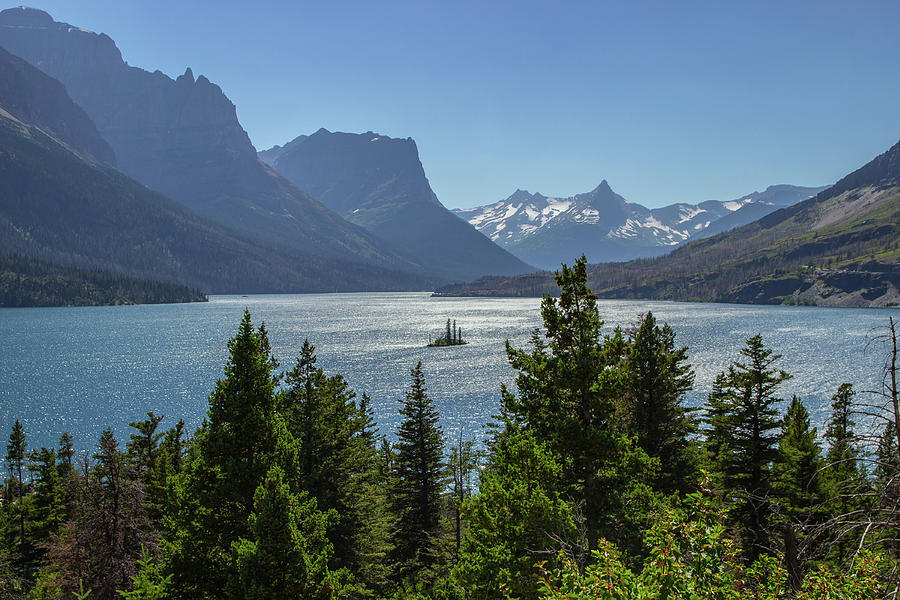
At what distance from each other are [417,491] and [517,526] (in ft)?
72.5

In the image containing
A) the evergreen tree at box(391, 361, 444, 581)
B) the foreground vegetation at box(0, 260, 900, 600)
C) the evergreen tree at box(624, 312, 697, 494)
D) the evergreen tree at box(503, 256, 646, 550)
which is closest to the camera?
the foreground vegetation at box(0, 260, 900, 600)

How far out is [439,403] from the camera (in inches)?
3622

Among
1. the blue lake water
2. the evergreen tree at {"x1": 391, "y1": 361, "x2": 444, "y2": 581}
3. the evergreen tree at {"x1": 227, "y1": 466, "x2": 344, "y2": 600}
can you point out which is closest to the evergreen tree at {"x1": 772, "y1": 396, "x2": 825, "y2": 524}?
the evergreen tree at {"x1": 227, "y1": 466, "x2": 344, "y2": 600}

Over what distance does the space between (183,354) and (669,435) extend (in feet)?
460

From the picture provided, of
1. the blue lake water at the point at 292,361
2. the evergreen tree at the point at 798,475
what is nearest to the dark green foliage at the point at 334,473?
the evergreen tree at the point at 798,475

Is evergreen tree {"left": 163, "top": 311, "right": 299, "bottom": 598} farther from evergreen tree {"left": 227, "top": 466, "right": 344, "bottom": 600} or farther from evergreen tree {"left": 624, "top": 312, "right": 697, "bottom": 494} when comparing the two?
evergreen tree {"left": 624, "top": 312, "right": 697, "bottom": 494}

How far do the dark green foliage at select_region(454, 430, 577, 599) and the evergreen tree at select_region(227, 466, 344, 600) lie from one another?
16.1 ft

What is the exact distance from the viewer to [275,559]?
16047 millimetres

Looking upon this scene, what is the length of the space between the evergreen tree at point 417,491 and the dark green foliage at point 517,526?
61.4ft

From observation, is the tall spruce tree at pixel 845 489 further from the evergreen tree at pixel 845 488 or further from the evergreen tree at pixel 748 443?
the evergreen tree at pixel 748 443

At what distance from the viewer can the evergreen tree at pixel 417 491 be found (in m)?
36.3

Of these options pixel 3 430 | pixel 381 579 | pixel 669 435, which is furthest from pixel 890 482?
pixel 3 430

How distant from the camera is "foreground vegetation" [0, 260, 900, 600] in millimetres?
8969

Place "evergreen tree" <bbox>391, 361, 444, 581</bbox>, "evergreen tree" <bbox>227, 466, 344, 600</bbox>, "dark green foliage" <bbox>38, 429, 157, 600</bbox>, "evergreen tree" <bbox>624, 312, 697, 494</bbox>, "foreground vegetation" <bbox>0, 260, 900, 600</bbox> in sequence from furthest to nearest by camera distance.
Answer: "evergreen tree" <bbox>391, 361, 444, 581</bbox> → "evergreen tree" <bbox>624, 312, 697, 494</bbox> → "dark green foliage" <bbox>38, 429, 157, 600</bbox> → "evergreen tree" <bbox>227, 466, 344, 600</bbox> → "foreground vegetation" <bbox>0, 260, 900, 600</bbox>
